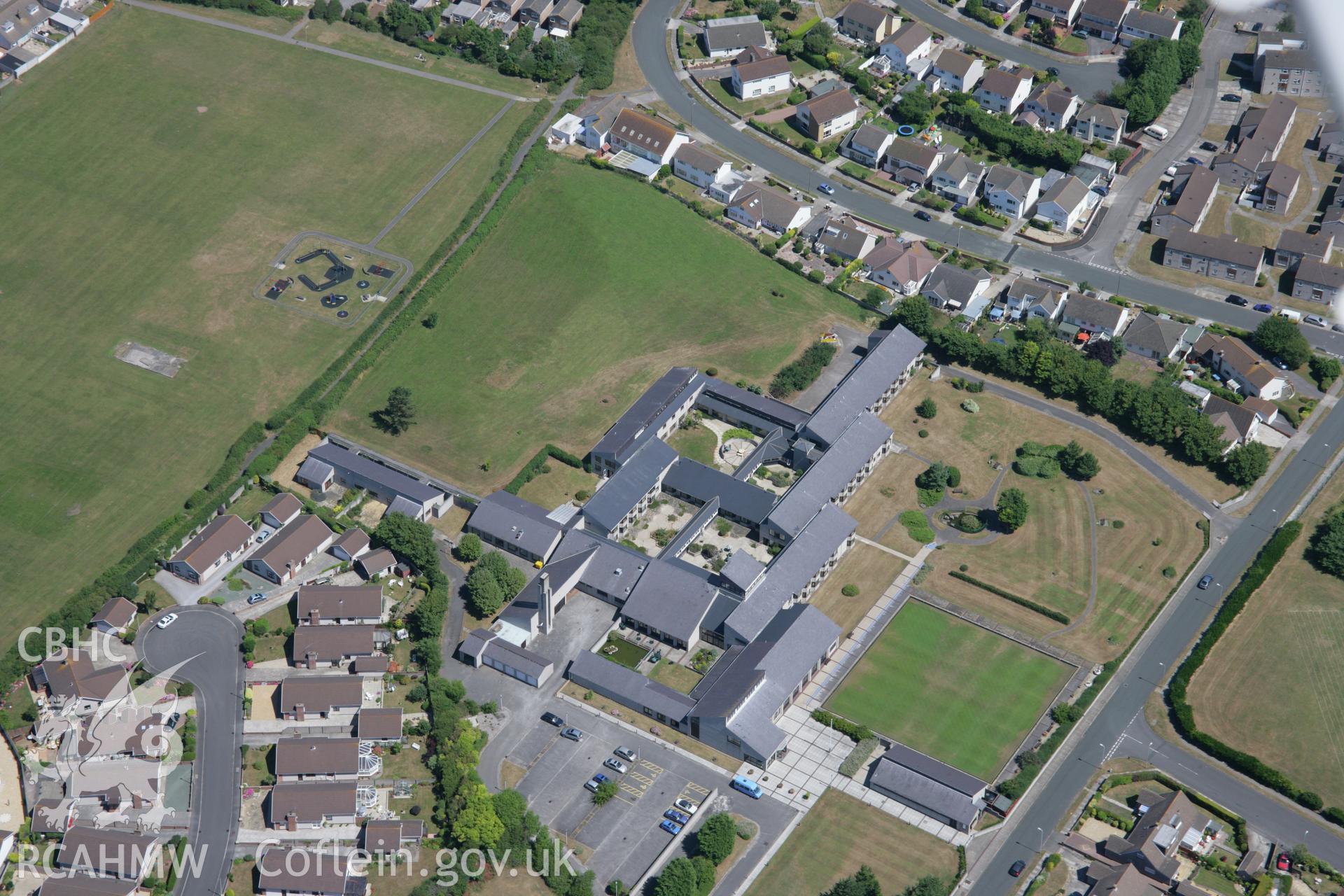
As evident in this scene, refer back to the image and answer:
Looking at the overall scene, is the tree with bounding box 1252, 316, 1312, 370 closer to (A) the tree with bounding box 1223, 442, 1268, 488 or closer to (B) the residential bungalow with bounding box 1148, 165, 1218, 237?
(A) the tree with bounding box 1223, 442, 1268, 488

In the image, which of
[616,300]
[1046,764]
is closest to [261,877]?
[1046,764]

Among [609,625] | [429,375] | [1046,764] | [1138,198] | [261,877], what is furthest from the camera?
[1138,198]

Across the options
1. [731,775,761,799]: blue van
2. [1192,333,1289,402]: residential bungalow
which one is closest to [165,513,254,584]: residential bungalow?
[731,775,761,799]: blue van

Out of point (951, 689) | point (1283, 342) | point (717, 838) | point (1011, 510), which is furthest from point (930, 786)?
point (1283, 342)

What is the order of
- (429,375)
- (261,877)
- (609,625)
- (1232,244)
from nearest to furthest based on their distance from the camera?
(261,877), (609,625), (429,375), (1232,244)

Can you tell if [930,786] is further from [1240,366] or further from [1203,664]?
[1240,366]

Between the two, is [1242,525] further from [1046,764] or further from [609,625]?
[609,625]
